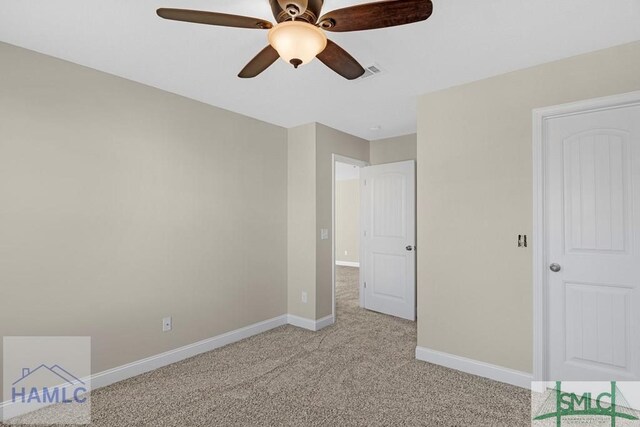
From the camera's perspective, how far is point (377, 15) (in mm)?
1472

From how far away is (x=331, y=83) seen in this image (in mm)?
2828

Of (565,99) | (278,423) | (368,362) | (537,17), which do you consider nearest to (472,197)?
(565,99)

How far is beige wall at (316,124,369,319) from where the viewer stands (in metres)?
3.99

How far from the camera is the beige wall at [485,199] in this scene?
2465mm

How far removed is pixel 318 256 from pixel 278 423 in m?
2.03

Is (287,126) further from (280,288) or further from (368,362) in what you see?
(368,362)

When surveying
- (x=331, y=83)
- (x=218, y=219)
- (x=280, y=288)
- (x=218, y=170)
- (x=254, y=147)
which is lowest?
(x=280, y=288)

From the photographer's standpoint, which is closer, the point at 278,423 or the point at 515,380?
the point at 278,423

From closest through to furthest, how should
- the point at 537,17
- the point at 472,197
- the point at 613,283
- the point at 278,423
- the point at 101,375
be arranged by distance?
the point at 537,17 < the point at 278,423 < the point at 613,283 < the point at 101,375 < the point at 472,197

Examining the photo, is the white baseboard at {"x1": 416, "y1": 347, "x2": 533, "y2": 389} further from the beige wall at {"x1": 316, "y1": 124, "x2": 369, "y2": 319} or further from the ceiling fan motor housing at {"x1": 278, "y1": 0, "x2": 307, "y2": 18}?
the ceiling fan motor housing at {"x1": 278, "y1": 0, "x2": 307, "y2": 18}

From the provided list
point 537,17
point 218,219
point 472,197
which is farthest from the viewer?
point 218,219

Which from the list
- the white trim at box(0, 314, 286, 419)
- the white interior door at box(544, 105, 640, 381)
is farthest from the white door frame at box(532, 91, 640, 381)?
the white trim at box(0, 314, 286, 419)

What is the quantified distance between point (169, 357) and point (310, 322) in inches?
61.3

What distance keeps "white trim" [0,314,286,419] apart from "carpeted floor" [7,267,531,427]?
8 cm
